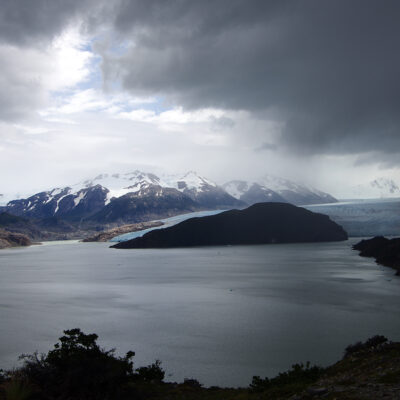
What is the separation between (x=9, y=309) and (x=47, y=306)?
131 inches

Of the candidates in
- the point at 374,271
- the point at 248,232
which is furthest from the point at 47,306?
the point at 248,232

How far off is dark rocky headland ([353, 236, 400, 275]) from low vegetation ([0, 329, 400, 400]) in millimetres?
48865

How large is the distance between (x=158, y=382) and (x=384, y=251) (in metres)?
73.8

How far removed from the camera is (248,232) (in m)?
149

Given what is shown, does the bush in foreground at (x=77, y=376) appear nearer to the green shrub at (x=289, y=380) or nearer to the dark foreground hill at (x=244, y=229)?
the green shrub at (x=289, y=380)

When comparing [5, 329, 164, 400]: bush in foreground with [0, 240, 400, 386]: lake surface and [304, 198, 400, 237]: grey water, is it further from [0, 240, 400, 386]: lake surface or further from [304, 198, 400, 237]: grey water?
[304, 198, 400, 237]: grey water

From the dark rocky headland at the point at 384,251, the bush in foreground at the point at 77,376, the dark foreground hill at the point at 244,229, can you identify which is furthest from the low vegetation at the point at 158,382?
the dark foreground hill at the point at 244,229

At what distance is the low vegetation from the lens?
44.3 feet

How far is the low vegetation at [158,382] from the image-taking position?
13.5m

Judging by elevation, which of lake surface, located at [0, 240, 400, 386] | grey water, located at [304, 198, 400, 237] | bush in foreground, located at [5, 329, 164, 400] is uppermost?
grey water, located at [304, 198, 400, 237]

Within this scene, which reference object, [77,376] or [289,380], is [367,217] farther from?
[77,376]

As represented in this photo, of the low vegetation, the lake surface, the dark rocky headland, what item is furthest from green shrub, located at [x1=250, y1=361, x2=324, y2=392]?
the dark rocky headland

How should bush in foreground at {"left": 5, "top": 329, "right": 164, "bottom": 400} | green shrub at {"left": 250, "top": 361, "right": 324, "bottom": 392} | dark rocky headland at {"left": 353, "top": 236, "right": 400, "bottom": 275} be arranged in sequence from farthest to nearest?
1. dark rocky headland at {"left": 353, "top": 236, "right": 400, "bottom": 275}
2. green shrub at {"left": 250, "top": 361, "right": 324, "bottom": 392}
3. bush in foreground at {"left": 5, "top": 329, "right": 164, "bottom": 400}

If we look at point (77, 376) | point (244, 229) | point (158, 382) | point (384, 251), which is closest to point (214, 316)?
point (158, 382)
